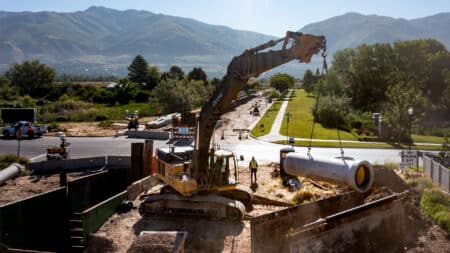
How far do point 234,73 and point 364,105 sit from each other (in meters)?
53.8

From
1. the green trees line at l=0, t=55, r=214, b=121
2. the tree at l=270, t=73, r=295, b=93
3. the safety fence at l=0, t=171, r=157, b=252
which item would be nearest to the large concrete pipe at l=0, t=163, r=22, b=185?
the safety fence at l=0, t=171, r=157, b=252

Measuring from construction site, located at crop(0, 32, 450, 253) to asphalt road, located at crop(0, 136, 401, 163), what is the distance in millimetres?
10602

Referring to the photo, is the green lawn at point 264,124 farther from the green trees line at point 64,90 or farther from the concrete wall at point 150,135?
the green trees line at point 64,90

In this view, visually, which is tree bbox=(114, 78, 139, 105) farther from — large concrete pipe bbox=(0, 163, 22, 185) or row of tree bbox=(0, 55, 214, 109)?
large concrete pipe bbox=(0, 163, 22, 185)

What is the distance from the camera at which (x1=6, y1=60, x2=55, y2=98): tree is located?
305ft

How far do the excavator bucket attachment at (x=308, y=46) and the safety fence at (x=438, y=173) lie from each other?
10381mm

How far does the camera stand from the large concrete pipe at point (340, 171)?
13.7m

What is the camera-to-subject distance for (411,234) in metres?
15.3

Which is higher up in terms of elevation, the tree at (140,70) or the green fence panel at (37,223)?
the tree at (140,70)

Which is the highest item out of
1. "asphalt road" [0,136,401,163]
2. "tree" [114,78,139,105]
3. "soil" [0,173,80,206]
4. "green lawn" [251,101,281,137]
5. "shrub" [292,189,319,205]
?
"tree" [114,78,139,105]

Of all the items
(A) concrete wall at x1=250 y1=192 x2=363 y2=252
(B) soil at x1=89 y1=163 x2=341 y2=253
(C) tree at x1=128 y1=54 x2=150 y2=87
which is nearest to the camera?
(A) concrete wall at x1=250 y1=192 x2=363 y2=252

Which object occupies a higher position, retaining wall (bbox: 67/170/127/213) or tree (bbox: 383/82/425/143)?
tree (bbox: 383/82/425/143)

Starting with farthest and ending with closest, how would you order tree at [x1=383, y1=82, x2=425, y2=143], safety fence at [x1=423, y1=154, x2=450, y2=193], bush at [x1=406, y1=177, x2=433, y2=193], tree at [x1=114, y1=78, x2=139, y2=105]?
tree at [x1=114, y1=78, x2=139, y2=105] → tree at [x1=383, y1=82, x2=425, y2=143] → safety fence at [x1=423, y1=154, x2=450, y2=193] → bush at [x1=406, y1=177, x2=433, y2=193]

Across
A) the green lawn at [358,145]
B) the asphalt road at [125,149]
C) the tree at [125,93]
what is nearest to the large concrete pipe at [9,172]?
the asphalt road at [125,149]
